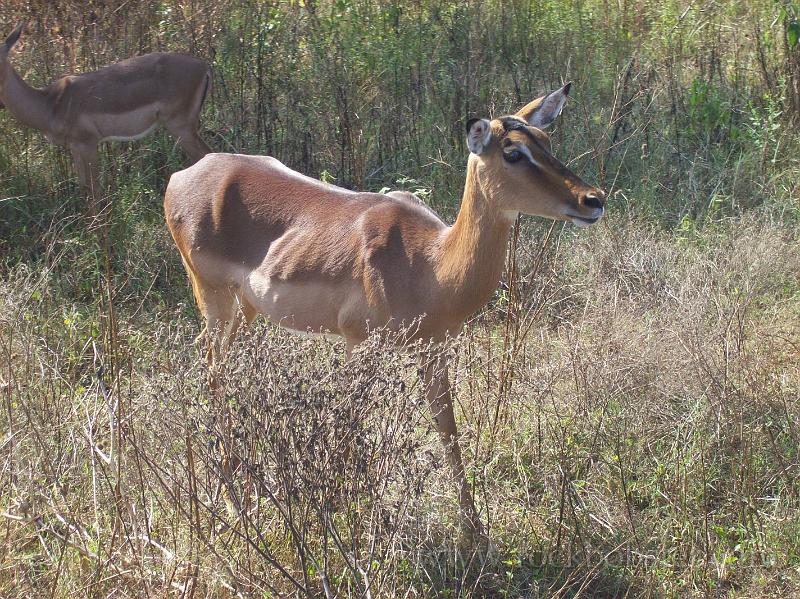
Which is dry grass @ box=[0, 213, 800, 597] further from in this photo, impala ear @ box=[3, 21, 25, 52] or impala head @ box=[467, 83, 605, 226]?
impala ear @ box=[3, 21, 25, 52]

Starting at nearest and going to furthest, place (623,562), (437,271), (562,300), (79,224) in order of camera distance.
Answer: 1. (623,562)
2. (437,271)
3. (562,300)
4. (79,224)

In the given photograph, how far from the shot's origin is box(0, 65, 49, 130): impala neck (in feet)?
26.8

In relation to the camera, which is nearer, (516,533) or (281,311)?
(516,533)

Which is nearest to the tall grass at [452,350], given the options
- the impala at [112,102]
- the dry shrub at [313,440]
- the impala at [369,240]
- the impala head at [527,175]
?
the dry shrub at [313,440]

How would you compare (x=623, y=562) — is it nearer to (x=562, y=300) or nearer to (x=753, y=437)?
(x=753, y=437)

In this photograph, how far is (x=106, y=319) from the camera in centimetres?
578

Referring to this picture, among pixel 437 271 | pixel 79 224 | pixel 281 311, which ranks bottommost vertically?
pixel 79 224

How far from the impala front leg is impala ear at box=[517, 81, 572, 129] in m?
1.13

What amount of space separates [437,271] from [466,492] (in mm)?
904

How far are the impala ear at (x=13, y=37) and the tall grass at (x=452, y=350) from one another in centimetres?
45

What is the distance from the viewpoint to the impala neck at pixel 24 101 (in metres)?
8.16

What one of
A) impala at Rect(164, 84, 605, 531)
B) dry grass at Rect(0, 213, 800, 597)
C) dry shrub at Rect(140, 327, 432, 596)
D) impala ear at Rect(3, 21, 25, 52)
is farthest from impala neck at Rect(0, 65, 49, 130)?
dry shrub at Rect(140, 327, 432, 596)

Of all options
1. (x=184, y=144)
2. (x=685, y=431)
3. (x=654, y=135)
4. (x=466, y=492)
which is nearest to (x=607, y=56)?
(x=654, y=135)

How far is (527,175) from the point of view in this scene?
432cm
